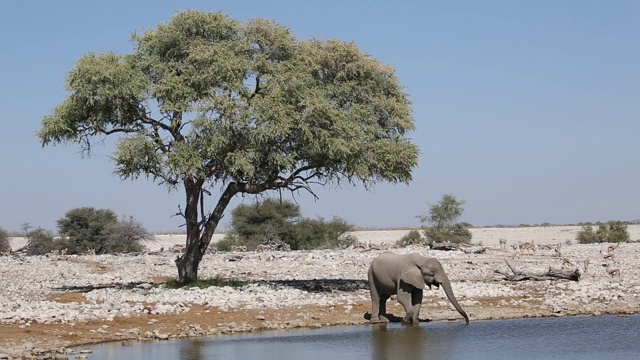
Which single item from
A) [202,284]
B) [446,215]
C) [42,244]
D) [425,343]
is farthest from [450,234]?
[425,343]

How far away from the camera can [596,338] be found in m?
21.1

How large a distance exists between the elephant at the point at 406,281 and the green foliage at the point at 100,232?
38982 mm

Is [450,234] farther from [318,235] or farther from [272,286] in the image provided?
[272,286]

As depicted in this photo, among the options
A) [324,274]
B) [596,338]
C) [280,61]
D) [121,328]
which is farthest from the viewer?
[324,274]

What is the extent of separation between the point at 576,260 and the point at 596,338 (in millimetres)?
22399

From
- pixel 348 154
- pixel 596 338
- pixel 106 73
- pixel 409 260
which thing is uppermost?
pixel 106 73

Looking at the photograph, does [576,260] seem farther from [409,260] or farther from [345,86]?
[409,260]

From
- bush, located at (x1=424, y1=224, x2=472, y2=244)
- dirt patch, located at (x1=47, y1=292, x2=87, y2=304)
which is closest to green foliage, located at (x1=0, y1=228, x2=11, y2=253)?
bush, located at (x1=424, y1=224, x2=472, y2=244)

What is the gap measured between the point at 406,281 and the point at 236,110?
310 inches


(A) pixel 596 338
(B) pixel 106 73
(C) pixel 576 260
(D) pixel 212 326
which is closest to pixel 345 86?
(B) pixel 106 73

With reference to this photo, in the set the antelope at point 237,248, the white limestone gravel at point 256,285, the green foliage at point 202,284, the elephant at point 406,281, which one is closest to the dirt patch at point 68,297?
the white limestone gravel at point 256,285

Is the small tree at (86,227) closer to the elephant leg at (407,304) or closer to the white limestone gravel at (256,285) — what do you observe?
the white limestone gravel at (256,285)

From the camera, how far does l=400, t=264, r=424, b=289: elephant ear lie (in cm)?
2317

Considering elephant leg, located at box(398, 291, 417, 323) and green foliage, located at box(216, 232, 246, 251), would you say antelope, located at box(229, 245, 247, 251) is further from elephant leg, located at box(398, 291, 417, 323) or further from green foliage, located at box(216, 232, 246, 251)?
elephant leg, located at box(398, 291, 417, 323)
